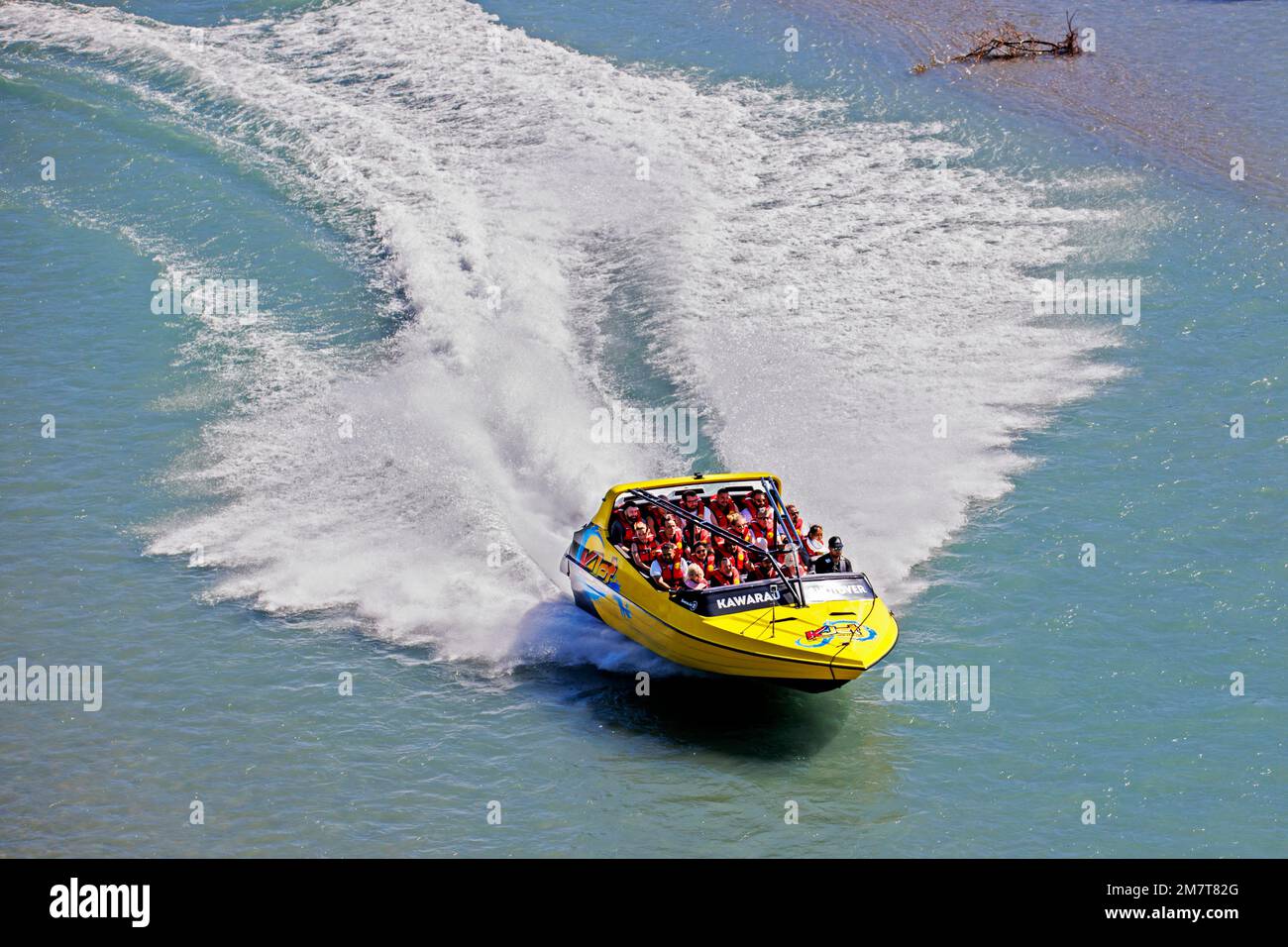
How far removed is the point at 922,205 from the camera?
3394 cm

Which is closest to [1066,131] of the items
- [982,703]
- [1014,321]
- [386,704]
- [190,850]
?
[1014,321]

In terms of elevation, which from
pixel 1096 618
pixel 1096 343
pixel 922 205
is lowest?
pixel 1096 618

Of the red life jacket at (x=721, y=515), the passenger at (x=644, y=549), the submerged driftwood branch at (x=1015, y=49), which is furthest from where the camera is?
the submerged driftwood branch at (x=1015, y=49)

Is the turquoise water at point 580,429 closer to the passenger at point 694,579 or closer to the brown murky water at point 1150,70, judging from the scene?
A: the brown murky water at point 1150,70

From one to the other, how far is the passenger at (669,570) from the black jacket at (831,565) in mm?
1810

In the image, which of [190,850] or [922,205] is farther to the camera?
[922,205]

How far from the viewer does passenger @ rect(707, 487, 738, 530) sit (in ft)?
72.6

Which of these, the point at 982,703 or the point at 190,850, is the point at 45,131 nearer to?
the point at 190,850

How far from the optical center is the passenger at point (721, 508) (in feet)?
72.6

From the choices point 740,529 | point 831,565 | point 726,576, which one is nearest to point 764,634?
point 726,576

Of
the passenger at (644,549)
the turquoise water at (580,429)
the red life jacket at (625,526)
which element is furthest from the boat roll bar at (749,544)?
the turquoise water at (580,429)

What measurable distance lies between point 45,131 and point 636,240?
1671 centimetres

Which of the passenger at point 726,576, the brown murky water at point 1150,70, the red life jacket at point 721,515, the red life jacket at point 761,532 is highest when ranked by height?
the brown murky water at point 1150,70

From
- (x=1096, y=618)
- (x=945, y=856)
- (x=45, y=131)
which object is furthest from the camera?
(x=45, y=131)
